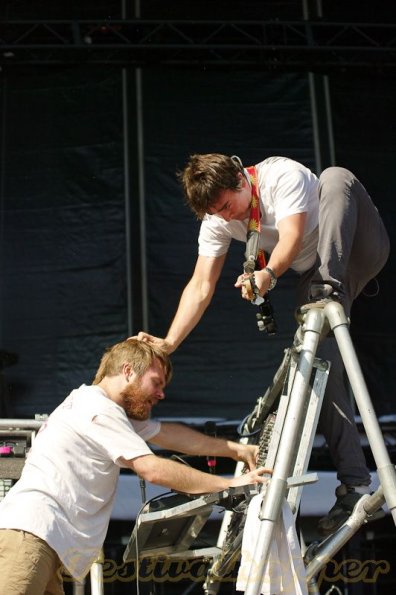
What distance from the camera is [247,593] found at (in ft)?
8.39

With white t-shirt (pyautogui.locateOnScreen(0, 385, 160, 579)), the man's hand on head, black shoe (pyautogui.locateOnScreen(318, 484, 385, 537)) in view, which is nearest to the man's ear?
white t-shirt (pyautogui.locateOnScreen(0, 385, 160, 579))

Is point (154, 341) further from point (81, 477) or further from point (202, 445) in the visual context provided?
point (81, 477)

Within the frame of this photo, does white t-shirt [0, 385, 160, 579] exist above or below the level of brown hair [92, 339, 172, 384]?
below

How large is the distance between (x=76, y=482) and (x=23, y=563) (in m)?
0.30

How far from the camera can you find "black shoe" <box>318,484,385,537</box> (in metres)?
3.09

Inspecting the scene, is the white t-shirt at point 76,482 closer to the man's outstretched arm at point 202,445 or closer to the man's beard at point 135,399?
the man's beard at point 135,399

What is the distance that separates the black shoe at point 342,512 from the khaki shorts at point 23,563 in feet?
2.97

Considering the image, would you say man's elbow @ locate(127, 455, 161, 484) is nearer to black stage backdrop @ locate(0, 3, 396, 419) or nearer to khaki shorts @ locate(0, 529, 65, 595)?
khaki shorts @ locate(0, 529, 65, 595)

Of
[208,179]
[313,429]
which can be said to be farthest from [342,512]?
[208,179]

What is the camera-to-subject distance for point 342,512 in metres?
3.11

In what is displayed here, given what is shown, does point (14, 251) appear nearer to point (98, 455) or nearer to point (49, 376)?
point (49, 376)

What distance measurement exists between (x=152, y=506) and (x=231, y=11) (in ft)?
12.7

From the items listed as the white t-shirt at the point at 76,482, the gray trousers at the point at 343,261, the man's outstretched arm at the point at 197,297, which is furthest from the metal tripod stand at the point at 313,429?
the man's outstretched arm at the point at 197,297

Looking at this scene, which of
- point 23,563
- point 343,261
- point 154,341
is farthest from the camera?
point 154,341
